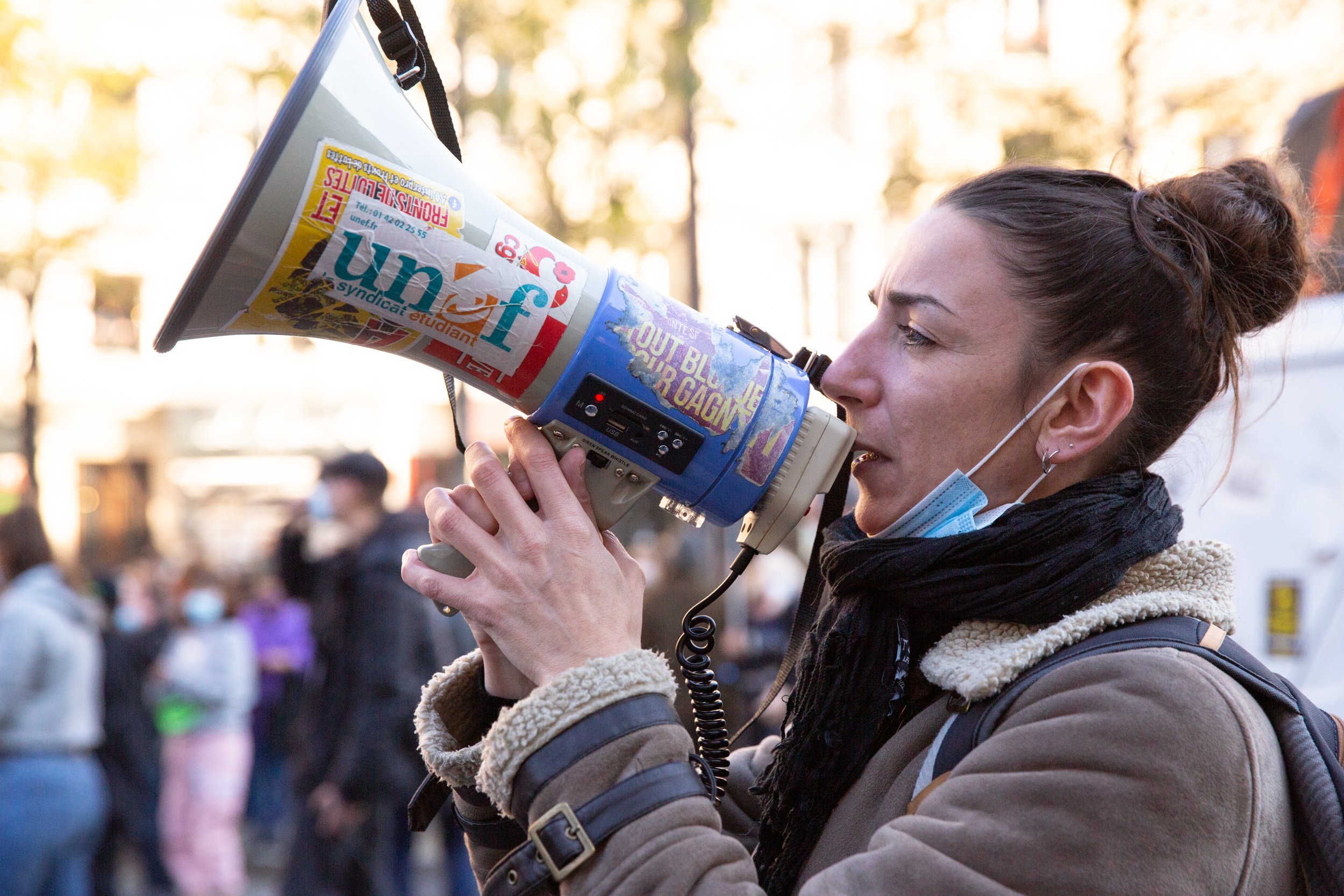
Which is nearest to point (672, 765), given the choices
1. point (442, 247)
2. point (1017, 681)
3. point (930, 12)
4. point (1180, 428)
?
→ point (1017, 681)

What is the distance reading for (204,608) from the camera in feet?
25.0

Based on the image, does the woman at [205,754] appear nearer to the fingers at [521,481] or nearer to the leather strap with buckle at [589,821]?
the fingers at [521,481]

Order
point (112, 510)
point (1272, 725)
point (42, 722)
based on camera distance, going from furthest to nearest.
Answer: point (112, 510)
point (42, 722)
point (1272, 725)

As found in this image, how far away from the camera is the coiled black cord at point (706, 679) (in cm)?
186

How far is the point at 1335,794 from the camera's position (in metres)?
1.28

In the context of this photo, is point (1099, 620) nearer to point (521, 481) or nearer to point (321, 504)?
point (521, 481)

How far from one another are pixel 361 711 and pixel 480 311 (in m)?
3.09

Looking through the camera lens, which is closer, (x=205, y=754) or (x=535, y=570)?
(x=535, y=570)

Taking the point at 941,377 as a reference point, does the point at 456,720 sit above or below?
below

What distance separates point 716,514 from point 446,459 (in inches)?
720

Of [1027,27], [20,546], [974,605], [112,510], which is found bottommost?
[112,510]

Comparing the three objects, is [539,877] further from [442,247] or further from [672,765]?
[442,247]

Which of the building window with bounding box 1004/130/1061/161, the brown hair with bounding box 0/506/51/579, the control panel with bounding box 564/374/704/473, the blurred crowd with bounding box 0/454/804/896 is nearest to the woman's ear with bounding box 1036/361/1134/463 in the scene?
the control panel with bounding box 564/374/704/473

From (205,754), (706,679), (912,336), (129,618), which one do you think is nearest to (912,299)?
(912,336)
